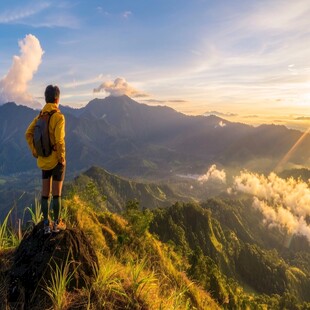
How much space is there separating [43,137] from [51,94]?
53.1 inches

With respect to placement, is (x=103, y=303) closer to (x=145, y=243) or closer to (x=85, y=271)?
(x=85, y=271)

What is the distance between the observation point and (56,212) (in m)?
10.5

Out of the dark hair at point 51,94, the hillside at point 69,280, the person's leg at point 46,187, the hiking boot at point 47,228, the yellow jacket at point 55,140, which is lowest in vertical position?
the hillside at point 69,280

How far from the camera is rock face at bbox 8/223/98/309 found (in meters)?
8.05

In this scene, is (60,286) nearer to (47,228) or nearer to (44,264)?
(44,264)

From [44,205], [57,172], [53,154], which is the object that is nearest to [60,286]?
[44,205]

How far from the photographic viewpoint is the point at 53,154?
10250 mm

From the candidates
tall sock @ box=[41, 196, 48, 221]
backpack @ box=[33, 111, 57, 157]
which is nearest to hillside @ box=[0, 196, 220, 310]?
tall sock @ box=[41, 196, 48, 221]

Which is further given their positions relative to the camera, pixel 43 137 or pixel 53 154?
pixel 53 154

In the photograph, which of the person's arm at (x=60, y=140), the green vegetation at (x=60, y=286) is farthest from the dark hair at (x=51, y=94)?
the green vegetation at (x=60, y=286)

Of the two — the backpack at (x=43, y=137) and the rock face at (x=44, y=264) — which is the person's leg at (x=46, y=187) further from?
the rock face at (x=44, y=264)

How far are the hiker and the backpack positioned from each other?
4cm

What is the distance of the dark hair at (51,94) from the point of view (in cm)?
1052

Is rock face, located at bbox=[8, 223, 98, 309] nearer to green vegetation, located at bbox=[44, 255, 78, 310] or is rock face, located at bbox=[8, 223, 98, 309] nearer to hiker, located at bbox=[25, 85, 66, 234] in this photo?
green vegetation, located at bbox=[44, 255, 78, 310]
